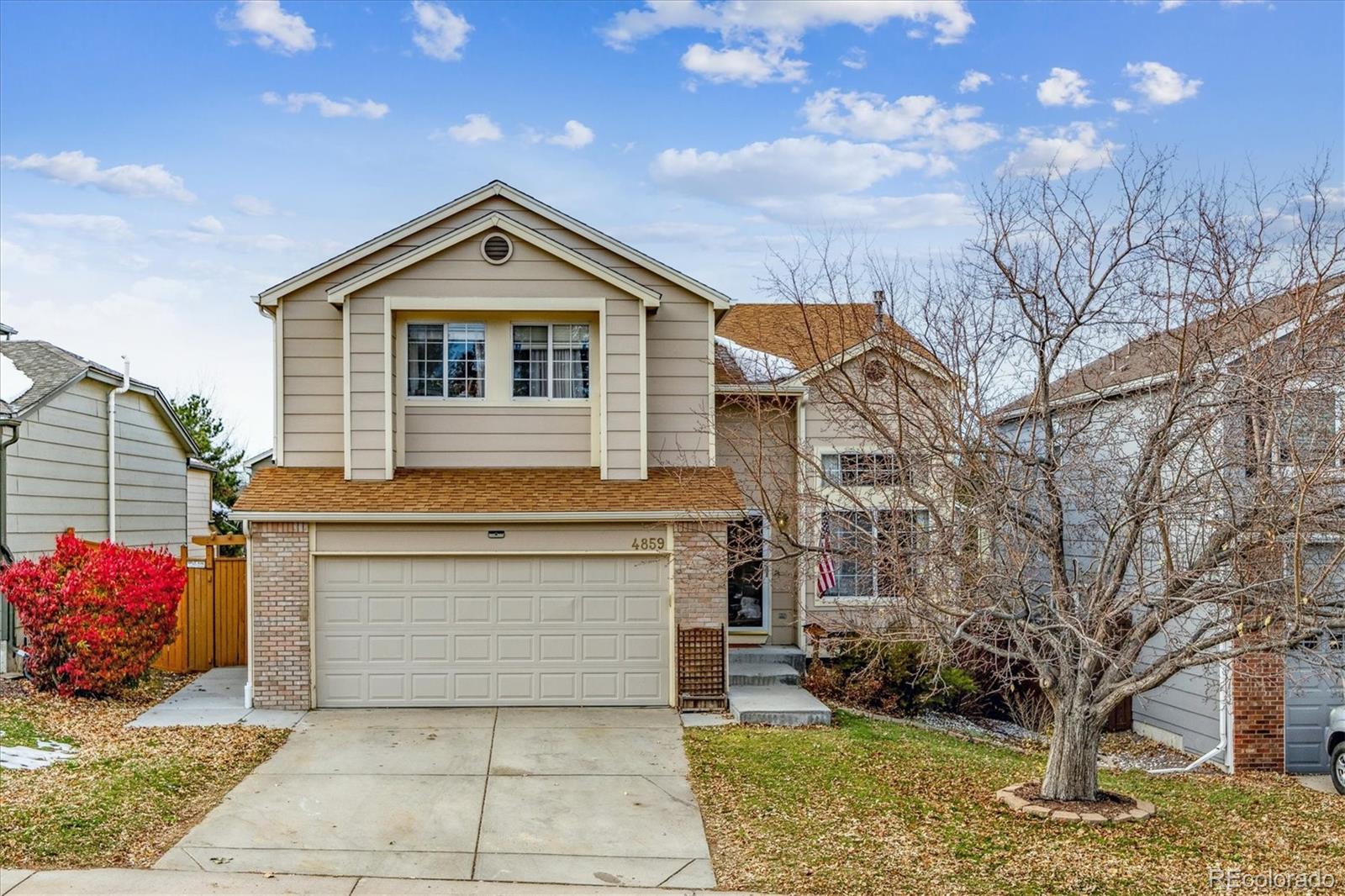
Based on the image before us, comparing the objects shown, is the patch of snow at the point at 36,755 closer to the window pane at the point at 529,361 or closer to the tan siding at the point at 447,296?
the tan siding at the point at 447,296

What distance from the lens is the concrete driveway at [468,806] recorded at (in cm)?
781

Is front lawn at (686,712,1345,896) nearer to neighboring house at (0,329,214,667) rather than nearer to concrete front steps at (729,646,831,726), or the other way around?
concrete front steps at (729,646,831,726)

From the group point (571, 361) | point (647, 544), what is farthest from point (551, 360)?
point (647, 544)

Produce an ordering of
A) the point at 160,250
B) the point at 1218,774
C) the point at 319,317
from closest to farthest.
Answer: the point at 1218,774 → the point at 319,317 → the point at 160,250

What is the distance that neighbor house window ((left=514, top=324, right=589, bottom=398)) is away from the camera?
1456 centimetres

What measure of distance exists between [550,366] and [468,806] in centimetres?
678

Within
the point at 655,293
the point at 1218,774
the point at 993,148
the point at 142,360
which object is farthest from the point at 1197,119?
the point at 142,360

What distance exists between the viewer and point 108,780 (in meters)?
9.40

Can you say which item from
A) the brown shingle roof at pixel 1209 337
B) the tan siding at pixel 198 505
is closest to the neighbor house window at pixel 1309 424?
the brown shingle roof at pixel 1209 337

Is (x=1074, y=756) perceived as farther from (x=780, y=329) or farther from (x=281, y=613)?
(x=281, y=613)

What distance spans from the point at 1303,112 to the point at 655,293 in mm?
7895

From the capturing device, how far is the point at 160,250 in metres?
23.6

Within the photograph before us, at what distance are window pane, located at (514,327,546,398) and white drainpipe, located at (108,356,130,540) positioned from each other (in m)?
7.66

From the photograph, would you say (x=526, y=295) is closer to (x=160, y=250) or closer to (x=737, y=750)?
(x=737, y=750)
